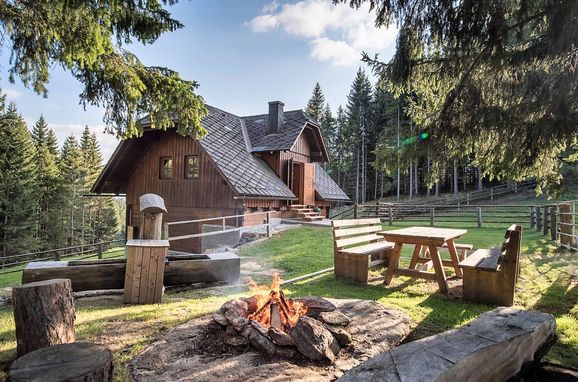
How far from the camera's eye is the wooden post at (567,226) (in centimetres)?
879

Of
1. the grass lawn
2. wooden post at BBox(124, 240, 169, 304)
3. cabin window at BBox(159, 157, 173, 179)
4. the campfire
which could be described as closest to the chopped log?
the grass lawn

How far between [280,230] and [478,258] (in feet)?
29.4

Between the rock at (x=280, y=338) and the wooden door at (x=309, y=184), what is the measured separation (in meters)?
14.2

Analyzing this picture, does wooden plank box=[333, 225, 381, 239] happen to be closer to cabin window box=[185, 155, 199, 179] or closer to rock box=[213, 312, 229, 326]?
rock box=[213, 312, 229, 326]

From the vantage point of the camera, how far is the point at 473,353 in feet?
7.63

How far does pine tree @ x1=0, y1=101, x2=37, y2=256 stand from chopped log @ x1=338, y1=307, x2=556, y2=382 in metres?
30.3

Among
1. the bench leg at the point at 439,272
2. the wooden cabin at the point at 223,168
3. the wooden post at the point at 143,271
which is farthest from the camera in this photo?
the wooden cabin at the point at 223,168

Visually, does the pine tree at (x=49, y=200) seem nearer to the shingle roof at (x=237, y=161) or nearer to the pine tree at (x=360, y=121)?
the shingle roof at (x=237, y=161)

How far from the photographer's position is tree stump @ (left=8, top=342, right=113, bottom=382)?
1939 millimetres

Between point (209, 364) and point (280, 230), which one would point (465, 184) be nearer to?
point (280, 230)

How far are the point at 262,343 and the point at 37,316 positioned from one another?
2.03 m

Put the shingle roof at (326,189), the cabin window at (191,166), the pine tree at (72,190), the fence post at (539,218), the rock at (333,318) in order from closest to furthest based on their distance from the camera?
1. the rock at (333,318)
2. the fence post at (539,218)
3. the cabin window at (191,166)
4. the shingle roof at (326,189)
5. the pine tree at (72,190)

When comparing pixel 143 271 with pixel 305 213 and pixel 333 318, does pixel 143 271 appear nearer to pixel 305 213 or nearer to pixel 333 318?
pixel 333 318

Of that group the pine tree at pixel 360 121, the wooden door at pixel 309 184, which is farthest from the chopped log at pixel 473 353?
the pine tree at pixel 360 121
